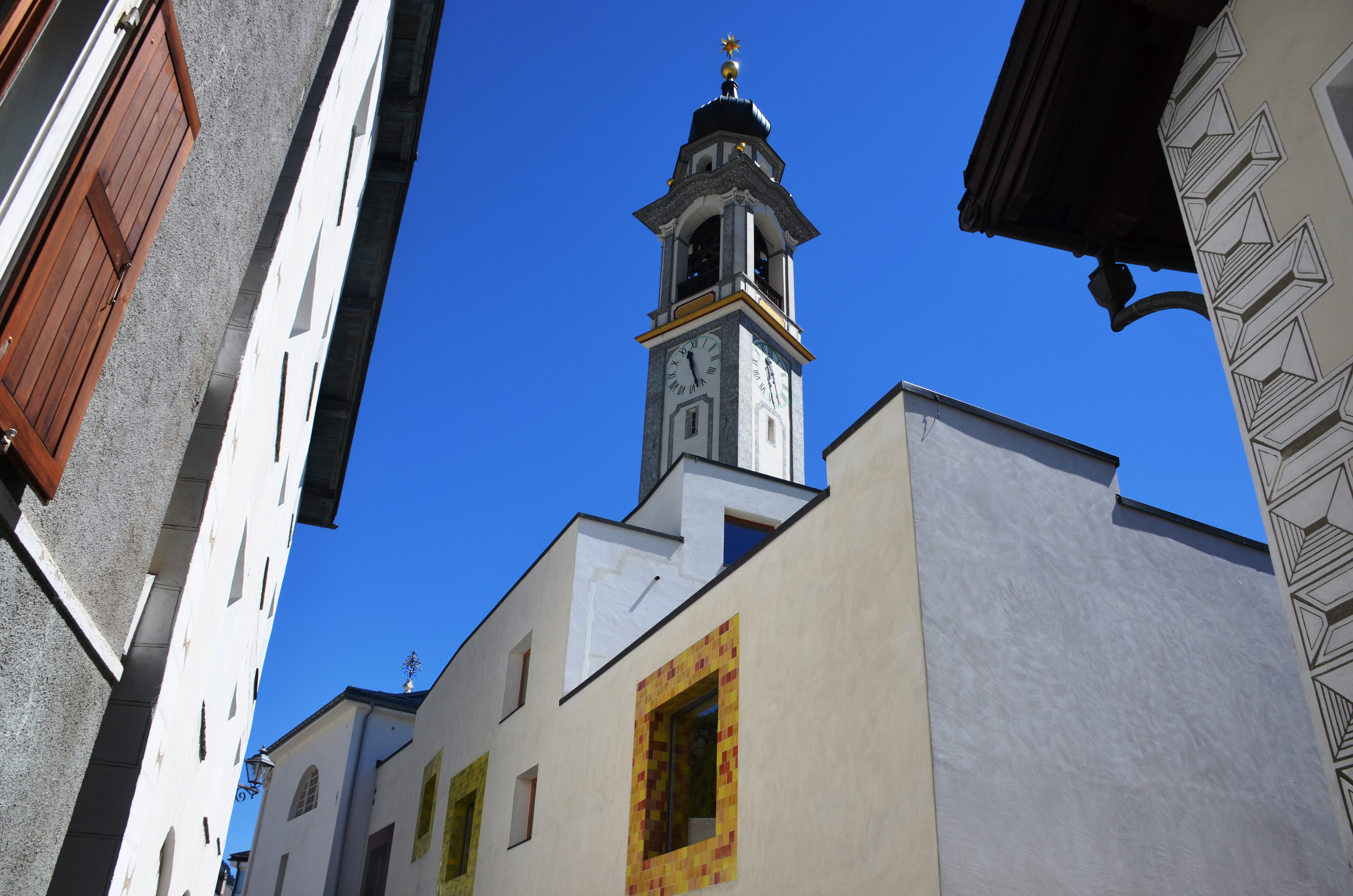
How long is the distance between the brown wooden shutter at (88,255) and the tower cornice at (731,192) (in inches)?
1191

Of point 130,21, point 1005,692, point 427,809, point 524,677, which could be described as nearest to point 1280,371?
point 1005,692

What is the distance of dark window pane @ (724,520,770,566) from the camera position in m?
15.5

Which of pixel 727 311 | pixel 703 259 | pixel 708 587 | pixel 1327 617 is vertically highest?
pixel 703 259

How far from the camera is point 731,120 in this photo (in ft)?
118

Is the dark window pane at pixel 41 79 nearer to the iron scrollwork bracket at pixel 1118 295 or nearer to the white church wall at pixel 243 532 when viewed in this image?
the white church wall at pixel 243 532

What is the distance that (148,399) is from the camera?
11.7ft

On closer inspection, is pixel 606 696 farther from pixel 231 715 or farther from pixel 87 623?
pixel 87 623

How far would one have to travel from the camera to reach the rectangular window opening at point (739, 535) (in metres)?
15.5

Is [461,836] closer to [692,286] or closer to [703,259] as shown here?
[692,286]

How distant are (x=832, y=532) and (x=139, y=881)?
16.5 ft

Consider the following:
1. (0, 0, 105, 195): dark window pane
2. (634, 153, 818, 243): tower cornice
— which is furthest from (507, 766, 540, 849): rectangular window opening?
(634, 153, 818, 243): tower cornice

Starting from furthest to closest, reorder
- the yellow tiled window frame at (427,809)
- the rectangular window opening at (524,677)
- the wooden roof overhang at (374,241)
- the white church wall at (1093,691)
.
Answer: the yellow tiled window frame at (427,809), the rectangular window opening at (524,677), the wooden roof overhang at (374,241), the white church wall at (1093,691)

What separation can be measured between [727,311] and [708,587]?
66.8ft

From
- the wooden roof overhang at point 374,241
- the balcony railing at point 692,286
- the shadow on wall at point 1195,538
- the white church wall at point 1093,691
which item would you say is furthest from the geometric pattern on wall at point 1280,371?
the balcony railing at point 692,286
